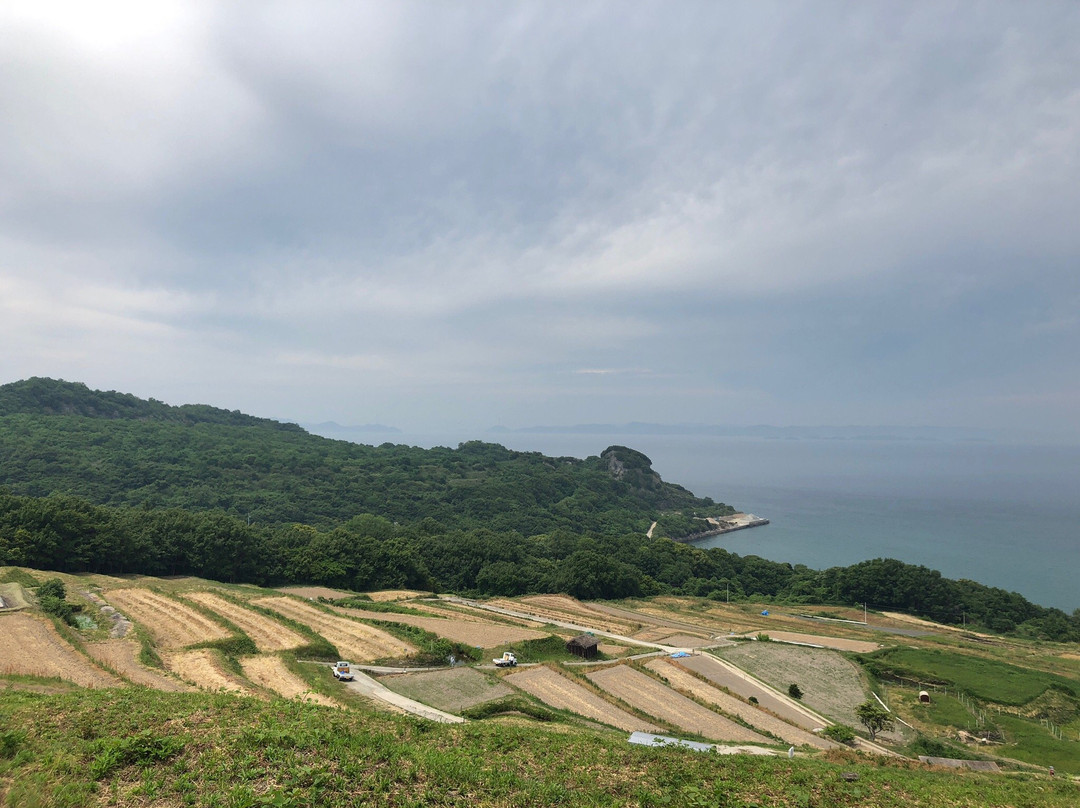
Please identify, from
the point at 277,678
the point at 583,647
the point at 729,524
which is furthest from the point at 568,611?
the point at 729,524

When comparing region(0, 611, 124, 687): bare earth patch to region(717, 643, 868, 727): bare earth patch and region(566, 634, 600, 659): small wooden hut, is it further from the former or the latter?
region(717, 643, 868, 727): bare earth patch

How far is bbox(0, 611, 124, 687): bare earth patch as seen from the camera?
18.8 meters

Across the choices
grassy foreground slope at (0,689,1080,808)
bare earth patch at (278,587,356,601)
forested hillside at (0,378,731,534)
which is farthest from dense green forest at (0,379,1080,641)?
grassy foreground slope at (0,689,1080,808)

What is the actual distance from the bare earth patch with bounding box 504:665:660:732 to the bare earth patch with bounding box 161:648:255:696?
1169 cm

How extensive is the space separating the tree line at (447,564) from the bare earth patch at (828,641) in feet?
75.7

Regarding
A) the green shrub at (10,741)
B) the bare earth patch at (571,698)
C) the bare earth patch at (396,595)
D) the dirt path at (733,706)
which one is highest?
the green shrub at (10,741)

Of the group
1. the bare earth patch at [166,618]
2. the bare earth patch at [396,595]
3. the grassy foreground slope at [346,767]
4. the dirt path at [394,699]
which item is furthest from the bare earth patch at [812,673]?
the bare earth patch at [166,618]

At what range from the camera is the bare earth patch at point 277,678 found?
20.2 m

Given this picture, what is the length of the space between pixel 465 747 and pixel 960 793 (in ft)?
39.1

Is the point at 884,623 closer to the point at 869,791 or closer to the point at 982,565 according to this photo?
the point at 869,791

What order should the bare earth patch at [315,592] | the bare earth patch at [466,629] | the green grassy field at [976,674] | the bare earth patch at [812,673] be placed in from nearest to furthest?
the bare earth patch at [812,673]
the green grassy field at [976,674]
the bare earth patch at [466,629]
the bare earth patch at [315,592]

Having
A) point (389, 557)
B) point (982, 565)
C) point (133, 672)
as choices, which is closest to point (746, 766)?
point (133, 672)

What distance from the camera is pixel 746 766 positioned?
13.6 metres

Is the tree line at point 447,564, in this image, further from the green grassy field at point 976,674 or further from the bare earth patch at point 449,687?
the bare earth patch at point 449,687
